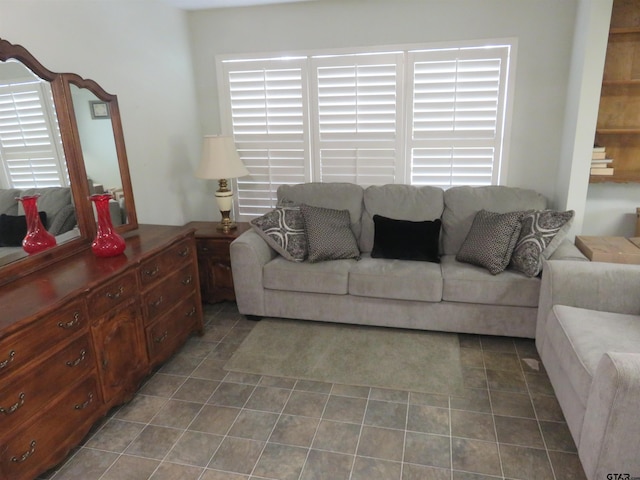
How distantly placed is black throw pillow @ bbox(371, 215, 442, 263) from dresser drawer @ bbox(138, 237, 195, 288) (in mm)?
1328

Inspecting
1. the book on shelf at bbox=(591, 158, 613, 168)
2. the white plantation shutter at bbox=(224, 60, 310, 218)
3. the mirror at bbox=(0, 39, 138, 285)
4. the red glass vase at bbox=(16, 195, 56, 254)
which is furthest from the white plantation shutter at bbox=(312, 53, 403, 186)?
the red glass vase at bbox=(16, 195, 56, 254)

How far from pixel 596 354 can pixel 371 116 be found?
245 cm

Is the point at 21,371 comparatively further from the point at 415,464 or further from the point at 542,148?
the point at 542,148

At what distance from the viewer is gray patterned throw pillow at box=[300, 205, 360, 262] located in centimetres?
308

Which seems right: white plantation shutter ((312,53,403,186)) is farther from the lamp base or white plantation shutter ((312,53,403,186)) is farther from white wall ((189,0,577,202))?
the lamp base

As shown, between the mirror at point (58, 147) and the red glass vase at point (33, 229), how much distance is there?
0.03 m

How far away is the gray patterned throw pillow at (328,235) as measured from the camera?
121 inches

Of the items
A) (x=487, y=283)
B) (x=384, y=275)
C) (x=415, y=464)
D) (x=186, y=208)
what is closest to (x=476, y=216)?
(x=487, y=283)

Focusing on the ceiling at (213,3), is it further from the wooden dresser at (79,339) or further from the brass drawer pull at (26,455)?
the brass drawer pull at (26,455)

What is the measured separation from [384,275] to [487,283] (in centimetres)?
66

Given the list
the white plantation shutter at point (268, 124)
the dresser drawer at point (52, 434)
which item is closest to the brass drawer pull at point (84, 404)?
the dresser drawer at point (52, 434)

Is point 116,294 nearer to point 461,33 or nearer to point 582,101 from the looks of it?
point 461,33

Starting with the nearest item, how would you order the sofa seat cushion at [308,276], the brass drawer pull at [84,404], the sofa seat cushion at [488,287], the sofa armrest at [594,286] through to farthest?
1. the brass drawer pull at [84,404]
2. the sofa armrest at [594,286]
3. the sofa seat cushion at [488,287]
4. the sofa seat cushion at [308,276]

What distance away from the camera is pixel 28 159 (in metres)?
2.11
